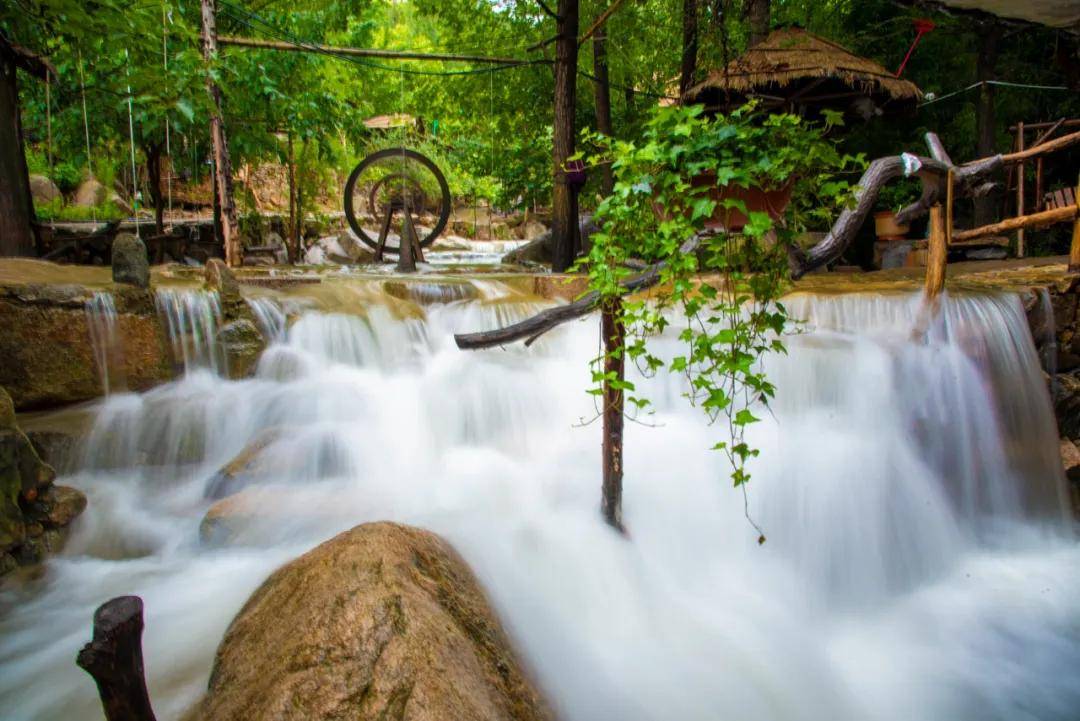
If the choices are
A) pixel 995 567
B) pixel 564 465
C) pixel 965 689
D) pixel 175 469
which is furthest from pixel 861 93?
pixel 175 469

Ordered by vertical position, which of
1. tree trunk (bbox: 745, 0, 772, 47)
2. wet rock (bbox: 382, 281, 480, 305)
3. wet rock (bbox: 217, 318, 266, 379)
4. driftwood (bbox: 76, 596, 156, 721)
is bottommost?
driftwood (bbox: 76, 596, 156, 721)

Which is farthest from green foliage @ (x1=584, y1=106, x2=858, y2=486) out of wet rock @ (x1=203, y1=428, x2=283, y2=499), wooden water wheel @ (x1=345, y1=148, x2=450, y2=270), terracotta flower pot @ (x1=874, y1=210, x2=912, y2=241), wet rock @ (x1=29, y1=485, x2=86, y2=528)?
terracotta flower pot @ (x1=874, y1=210, x2=912, y2=241)

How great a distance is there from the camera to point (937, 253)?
5523 mm

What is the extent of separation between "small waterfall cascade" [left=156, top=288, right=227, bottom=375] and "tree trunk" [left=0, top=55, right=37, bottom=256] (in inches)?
83.1

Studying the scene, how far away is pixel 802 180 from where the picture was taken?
2.28 meters

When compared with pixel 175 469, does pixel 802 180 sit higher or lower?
higher

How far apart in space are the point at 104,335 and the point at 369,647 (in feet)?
14.9

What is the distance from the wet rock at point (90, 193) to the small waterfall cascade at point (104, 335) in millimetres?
14257

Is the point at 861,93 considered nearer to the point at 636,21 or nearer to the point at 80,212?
the point at 636,21

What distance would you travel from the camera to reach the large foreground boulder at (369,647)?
156cm

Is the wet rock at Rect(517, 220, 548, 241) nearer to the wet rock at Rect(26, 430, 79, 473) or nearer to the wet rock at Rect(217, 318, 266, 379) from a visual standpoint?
the wet rock at Rect(217, 318, 266, 379)

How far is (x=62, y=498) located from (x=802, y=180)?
4.45m

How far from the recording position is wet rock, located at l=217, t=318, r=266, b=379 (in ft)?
18.2

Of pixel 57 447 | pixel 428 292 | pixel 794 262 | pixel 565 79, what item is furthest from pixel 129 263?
pixel 565 79
